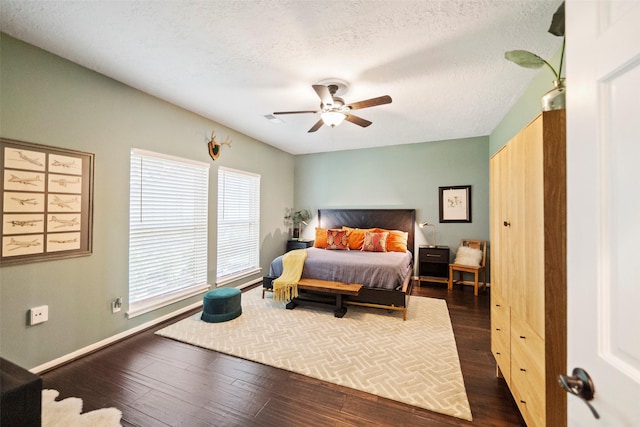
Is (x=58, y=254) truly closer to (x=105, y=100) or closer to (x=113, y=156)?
(x=113, y=156)

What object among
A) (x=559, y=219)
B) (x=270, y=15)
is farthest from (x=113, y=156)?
(x=559, y=219)

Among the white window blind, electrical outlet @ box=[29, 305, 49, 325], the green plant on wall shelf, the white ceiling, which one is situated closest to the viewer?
the green plant on wall shelf

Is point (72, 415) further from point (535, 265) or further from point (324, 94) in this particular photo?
point (324, 94)

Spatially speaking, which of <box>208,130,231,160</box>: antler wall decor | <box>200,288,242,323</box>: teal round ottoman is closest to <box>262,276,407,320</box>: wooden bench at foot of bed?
<box>200,288,242,323</box>: teal round ottoman

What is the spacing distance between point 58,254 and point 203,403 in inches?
73.5

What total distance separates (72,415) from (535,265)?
9.80 ft

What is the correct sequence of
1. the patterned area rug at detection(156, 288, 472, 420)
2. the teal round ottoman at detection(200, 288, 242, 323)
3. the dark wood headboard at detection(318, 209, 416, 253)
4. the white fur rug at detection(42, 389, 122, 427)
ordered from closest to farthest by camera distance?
the white fur rug at detection(42, 389, 122, 427), the patterned area rug at detection(156, 288, 472, 420), the teal round ottoman at detection(200, 288, 242, 323), the dark wood headboard at detection(318, 209, 416, 253)

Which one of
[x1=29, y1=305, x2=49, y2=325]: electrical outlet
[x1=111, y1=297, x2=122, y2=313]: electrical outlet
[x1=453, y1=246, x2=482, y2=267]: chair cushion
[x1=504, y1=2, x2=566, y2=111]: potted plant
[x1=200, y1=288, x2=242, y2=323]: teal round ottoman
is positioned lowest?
[x1=200, y1=288, x2=242, y2=323]: teal round ottoman

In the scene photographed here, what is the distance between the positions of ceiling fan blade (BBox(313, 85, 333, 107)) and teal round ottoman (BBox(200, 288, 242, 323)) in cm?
257

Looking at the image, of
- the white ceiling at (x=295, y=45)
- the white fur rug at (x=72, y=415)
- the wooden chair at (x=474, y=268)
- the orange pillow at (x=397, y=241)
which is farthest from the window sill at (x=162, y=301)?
the wooden chair at (x=474, y=268)

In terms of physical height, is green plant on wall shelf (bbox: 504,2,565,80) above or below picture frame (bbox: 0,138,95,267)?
above

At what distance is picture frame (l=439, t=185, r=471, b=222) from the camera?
473 centimetres

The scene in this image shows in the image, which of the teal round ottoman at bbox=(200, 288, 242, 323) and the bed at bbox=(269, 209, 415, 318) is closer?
the teal round ottoman at bbox=(200, 288, 242, 323)

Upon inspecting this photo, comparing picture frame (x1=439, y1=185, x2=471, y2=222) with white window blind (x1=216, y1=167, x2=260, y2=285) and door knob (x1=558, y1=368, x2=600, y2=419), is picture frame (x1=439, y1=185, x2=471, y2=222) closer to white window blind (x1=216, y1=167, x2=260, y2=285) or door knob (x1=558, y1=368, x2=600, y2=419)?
white window blind (x1=216, y1=167, x2=260, y2=285)
